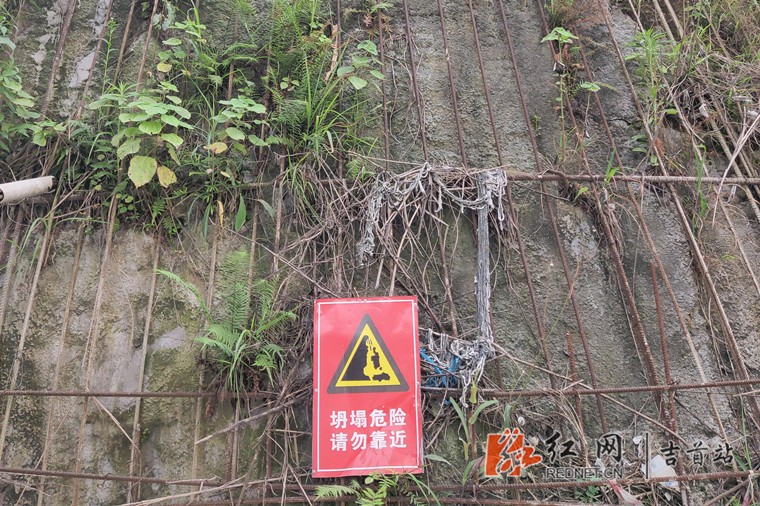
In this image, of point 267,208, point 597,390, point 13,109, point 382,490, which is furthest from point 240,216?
point 597,390

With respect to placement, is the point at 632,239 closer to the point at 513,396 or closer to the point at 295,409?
the point at 513,396

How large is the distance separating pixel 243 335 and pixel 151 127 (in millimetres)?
1352

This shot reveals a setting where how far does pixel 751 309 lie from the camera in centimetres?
316

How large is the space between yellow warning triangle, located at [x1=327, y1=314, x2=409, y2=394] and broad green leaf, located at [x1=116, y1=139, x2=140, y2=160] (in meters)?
1.70

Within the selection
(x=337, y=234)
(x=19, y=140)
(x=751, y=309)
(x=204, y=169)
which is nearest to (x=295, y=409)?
(x=337, y=234)

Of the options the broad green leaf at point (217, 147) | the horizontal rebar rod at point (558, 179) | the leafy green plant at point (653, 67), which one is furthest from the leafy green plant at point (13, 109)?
the leafy green plant at point (653, 67)

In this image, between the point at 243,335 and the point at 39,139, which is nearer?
the point at 243,335

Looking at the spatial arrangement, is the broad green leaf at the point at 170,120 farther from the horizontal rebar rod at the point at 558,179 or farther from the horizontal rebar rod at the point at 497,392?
the horizontal rebar rod at the point at 497,392

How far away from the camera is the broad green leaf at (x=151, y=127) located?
10.1ft

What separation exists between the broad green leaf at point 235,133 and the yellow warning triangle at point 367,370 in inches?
56.0

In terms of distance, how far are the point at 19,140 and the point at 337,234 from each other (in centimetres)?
215

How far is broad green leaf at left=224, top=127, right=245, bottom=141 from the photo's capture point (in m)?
3.22

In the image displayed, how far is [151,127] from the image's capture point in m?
3.10

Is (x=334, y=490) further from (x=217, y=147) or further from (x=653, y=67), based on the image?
(x=653, y=67)
